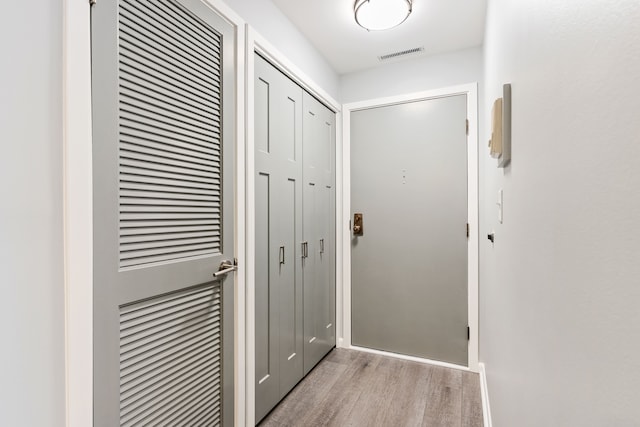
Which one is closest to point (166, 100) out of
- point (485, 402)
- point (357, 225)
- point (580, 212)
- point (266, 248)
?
point (266, 248)

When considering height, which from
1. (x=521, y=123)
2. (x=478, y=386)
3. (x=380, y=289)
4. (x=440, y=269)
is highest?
(x=521, y=123)

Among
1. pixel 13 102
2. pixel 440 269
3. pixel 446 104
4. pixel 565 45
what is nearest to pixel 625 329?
pixel 565 45

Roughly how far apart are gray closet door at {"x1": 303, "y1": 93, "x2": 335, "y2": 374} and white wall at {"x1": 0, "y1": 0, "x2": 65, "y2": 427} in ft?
5.02

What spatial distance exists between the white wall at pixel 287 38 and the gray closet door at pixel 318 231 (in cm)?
20

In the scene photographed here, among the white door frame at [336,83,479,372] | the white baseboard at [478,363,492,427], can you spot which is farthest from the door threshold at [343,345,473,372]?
the white baseboard at [478,363,492,427]

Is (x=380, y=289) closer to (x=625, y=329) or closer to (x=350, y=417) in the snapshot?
(x=350, y=417)

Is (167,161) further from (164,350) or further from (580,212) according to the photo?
(580,212)

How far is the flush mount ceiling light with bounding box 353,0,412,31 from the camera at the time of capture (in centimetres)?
185

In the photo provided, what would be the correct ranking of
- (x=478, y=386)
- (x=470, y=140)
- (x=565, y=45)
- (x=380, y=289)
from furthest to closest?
(x=380, y=289)
(x=470, y=140)
(x=478, y=386)
(x=565, y=45)

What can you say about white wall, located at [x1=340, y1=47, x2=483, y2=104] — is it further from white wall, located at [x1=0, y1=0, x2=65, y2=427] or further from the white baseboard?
white wall, located at [x1=0, y1=0, x2=65, y2=427]

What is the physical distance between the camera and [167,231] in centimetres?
125

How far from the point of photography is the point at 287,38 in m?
2.08

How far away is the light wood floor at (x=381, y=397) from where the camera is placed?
73.6 inches

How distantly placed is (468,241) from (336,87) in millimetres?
1657
